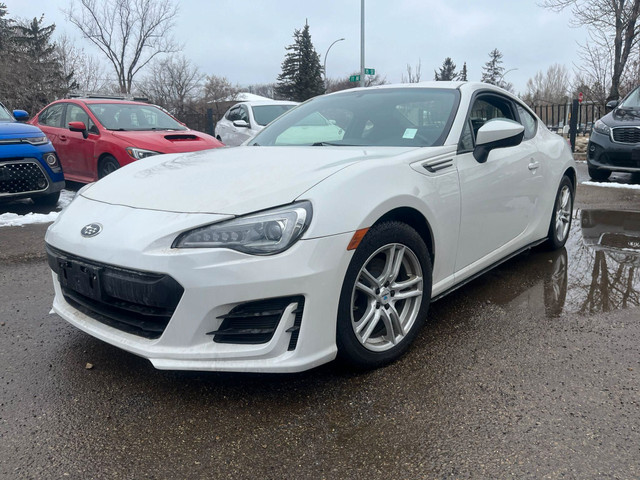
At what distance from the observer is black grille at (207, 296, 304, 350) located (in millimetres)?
2102

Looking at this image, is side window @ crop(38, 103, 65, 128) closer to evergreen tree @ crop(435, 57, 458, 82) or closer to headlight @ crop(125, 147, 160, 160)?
headlight @ crop(125, 147, 160, 160)

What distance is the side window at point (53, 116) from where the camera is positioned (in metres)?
8.12

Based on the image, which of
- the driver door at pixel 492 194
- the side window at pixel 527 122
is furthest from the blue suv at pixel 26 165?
the side window at pixel 527 122

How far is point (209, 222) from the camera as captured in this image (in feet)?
6.95

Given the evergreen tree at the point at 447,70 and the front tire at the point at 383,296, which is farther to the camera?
the evergreen tree at the point at 447,70

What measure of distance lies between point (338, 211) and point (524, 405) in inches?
44.3

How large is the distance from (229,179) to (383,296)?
914 mm

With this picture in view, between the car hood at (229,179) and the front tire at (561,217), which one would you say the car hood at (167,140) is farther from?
the front tire at (561,217)

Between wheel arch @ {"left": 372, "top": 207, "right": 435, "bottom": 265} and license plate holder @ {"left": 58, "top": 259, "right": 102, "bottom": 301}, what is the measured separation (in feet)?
4.07

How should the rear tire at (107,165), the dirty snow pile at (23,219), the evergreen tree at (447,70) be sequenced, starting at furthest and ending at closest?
the evergreen tree at (447,70)
the rear tire at (107,165)
the dirty snow pile at (23,219)

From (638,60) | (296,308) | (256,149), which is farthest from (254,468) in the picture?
(638,60)

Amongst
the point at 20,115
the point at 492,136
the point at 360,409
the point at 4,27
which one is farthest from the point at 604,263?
the point at 4,27

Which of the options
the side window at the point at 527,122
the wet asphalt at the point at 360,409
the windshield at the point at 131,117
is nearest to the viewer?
the wet asphalt at the point at 360,409

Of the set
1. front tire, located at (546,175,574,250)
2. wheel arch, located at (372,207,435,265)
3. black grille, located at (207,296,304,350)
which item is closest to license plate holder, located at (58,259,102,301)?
black grille, located at (207,296,304,350)
